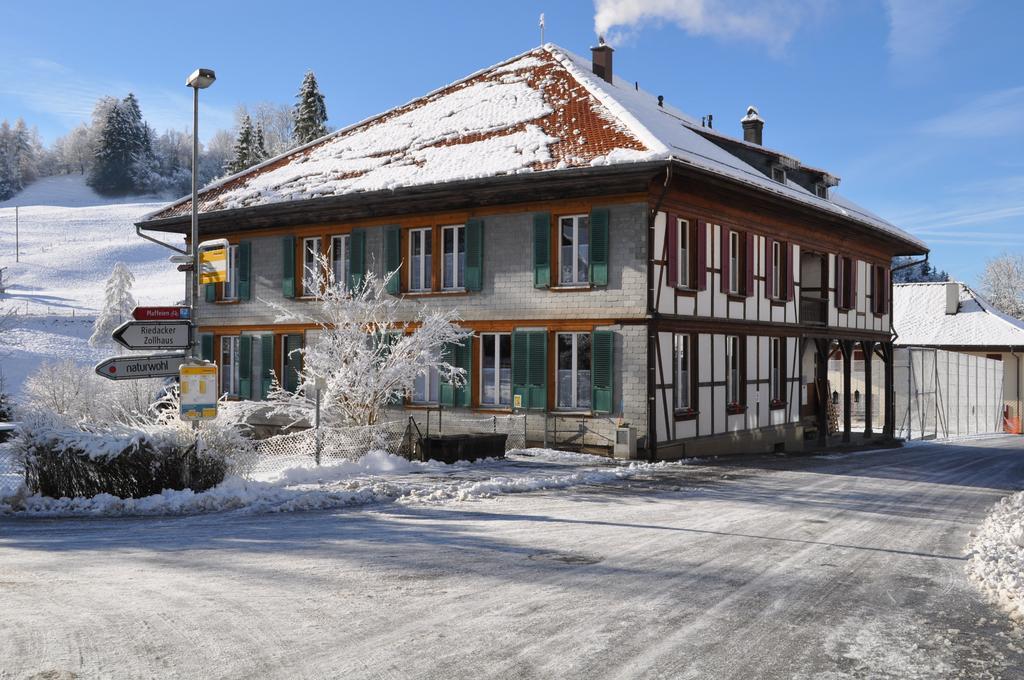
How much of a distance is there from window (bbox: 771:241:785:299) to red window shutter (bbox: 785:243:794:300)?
4.9 inches

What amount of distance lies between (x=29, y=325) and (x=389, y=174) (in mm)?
53702

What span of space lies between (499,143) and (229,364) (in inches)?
442

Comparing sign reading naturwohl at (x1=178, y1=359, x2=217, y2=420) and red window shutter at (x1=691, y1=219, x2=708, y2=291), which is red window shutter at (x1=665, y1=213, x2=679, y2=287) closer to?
red window shutter at (x1=691, y1=219, x2=708, y2=291)

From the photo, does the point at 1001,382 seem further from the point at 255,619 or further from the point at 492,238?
the point at 255,619

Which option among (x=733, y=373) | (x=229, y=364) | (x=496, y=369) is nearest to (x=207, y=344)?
(x=229, y=364)

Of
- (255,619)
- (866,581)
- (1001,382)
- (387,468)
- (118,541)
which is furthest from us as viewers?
(1001,382)

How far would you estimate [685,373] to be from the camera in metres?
21.2

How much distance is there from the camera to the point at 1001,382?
1772 inches

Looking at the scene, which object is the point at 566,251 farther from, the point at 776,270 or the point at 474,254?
the point at 776,270

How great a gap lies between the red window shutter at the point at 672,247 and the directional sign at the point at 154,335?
10.8m

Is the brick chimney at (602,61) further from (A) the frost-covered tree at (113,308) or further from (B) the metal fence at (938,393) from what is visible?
(A) the frost-covered tree at (113,308)

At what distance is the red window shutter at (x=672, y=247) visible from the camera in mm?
20031

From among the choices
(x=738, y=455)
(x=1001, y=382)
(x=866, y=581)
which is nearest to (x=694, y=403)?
(x=738, y=455)

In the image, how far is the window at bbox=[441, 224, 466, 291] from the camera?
22.5 meters
